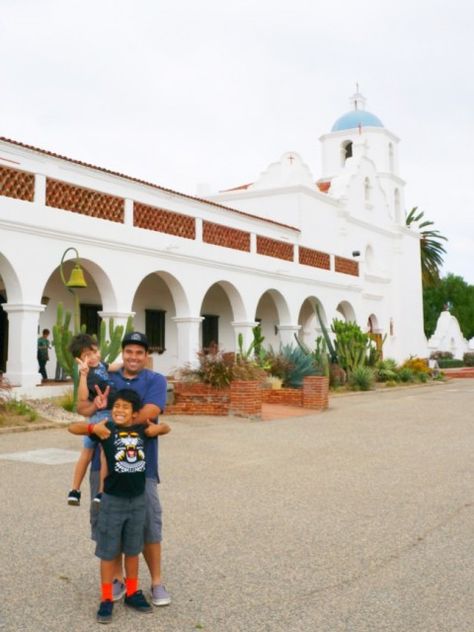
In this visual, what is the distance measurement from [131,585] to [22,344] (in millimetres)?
10148

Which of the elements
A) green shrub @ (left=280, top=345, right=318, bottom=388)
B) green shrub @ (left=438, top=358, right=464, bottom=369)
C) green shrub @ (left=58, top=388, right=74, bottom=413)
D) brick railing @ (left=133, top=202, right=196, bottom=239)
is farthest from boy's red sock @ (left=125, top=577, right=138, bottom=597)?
green shrub @ (left=438, top=358, right=464, bottom=369)

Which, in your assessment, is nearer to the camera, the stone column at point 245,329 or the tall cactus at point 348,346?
the stone column at point 245,329

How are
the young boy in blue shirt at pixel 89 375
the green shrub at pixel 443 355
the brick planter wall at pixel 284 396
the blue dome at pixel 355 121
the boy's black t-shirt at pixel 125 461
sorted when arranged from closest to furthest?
1. the boy's black t-shirt at pixel 125 461
2. the young boy in blue shirt at pixel 89 375
3. the brick planter wall at pixel 284 396
4. the blue dome at pixel 355 121
5. the green shrub at pixel 443 355

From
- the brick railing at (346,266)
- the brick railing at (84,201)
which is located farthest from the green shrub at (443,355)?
the brick railing at (84,201)

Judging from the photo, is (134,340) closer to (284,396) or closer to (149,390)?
(149,390)

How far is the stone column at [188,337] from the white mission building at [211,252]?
0.03 metres

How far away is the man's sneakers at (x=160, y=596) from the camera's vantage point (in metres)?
→ 4.00

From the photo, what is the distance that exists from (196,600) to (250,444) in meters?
6.33

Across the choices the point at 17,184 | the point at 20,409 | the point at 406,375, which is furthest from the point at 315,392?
the point at 406,375

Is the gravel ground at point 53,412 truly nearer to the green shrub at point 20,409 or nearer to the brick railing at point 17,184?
the green shrub at point 20,409

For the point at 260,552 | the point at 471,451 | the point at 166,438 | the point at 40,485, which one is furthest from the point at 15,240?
the point at 260,552

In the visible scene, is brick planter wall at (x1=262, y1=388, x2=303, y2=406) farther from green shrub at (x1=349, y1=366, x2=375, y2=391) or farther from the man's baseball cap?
the man's baseball cap

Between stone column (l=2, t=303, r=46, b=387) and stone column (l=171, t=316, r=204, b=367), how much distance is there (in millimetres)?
4823

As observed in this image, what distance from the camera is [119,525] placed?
3.91 m
